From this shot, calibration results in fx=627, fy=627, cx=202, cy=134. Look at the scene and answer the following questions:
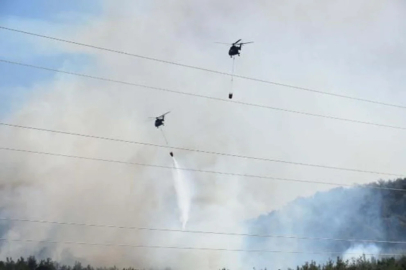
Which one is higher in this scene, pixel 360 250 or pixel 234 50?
pixel 234 50

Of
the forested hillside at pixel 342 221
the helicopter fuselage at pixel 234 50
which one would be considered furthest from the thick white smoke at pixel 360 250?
the helicopter fuselage at pixel 234 50

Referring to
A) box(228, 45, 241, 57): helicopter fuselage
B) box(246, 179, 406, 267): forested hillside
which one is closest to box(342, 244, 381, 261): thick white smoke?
box(246, 179, 406, 267): forested hillside

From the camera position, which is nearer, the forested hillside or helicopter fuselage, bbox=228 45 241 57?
helicopter fuselage, bbox=228 45 241 57

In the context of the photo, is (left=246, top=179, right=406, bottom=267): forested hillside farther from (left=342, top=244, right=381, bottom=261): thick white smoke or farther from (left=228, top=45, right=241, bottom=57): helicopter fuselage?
(left=228, top=45, right=241, bottom=57): helicopter fuselage

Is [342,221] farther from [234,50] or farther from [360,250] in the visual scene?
[234,50]

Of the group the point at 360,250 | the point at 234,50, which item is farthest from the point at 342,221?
the point at 234,50

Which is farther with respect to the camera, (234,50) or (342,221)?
(342,221)

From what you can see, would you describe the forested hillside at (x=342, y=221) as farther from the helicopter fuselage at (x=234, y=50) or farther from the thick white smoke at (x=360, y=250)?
the helicopter fuselage at (x=234, y=50)

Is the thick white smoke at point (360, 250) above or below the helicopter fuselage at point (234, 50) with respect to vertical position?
below

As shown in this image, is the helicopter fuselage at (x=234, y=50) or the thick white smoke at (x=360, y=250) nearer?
the helicopter fuselage at (x=234, y=50)

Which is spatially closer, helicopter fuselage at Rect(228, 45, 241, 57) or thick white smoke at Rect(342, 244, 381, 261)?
helicopter fuselage at Rect(228, 45, 241, 57)

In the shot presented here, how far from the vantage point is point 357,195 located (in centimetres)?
12888

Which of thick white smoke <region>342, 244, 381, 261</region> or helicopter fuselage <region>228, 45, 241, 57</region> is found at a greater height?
helicopter fuselage <region>228, 45, 241, 57</region>

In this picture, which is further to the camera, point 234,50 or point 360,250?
point 360,250
